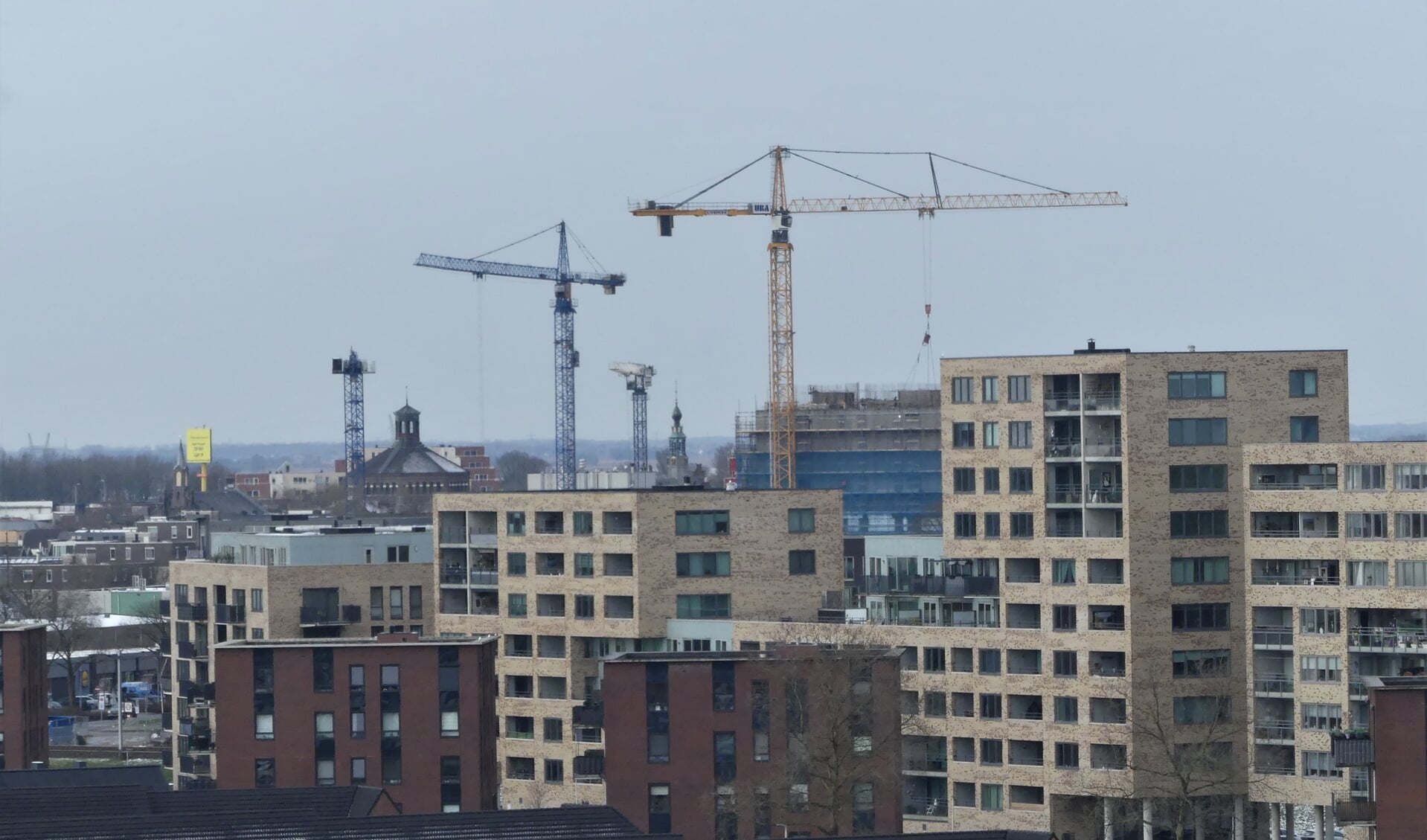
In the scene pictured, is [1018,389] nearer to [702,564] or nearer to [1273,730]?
[1273,730]

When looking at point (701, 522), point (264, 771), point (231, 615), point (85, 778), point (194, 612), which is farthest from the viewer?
point (194, 612)

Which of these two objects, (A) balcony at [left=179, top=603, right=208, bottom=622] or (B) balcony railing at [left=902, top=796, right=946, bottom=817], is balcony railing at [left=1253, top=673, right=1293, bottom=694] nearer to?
(B) balcony railing at [left=902, top=796, right=946, bottom=817]

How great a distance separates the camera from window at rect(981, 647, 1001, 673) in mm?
83000

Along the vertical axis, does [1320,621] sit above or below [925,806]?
above

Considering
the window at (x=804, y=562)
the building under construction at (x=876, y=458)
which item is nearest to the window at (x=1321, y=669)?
the window at (x=804, y=562)

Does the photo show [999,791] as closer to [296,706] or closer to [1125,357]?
[1125,357]

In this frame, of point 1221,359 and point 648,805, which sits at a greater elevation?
A: point 1221,359

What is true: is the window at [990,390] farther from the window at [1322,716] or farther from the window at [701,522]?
the window at [1322,716]

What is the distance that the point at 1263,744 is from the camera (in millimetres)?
78750

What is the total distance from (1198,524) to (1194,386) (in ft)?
16.2

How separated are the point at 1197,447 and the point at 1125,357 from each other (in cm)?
423

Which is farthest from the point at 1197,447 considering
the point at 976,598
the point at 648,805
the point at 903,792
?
the point at 648,805

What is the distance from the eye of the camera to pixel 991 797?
82812mm

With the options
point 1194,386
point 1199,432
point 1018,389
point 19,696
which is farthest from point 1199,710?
point 19,696
